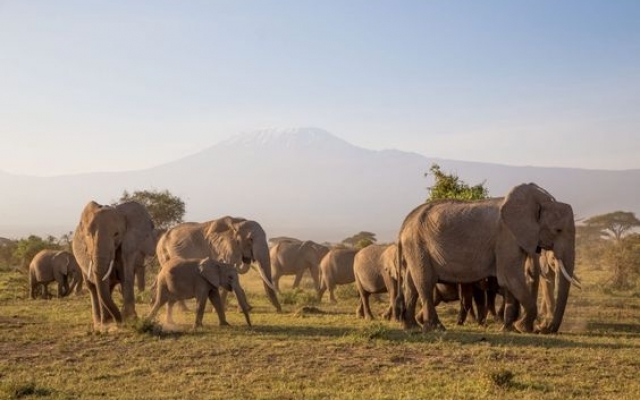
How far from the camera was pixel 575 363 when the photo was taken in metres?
11.0

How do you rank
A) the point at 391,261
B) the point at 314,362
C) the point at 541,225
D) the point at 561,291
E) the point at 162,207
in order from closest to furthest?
the point at 314,362
the point at 561,291
the point at 541,225
the point at 391,261
the point at 162,207

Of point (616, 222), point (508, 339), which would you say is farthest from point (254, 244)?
point (616, 222)

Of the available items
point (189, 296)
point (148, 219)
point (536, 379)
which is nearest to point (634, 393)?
point (536, 379)

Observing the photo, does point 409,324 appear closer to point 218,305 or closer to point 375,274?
point 375,274

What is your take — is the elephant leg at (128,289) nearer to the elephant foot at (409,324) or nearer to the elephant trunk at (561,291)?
the elephant foot at (409,324)

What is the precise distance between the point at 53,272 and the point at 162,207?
21.0 m

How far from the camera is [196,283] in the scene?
15797 mm

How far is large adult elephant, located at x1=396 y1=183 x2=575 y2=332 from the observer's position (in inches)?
582

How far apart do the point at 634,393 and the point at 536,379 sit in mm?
1258

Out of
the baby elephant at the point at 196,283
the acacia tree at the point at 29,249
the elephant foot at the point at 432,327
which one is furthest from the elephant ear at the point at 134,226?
the acacia tree at the point at 29,249

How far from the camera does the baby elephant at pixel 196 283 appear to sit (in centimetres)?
1573

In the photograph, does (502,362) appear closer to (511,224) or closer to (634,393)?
(634,393)

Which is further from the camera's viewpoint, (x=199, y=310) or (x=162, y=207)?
(x=162, y=207)

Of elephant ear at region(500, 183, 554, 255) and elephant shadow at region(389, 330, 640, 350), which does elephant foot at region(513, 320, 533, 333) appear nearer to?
elephant shadow at region(389, 330, 640, 350)
